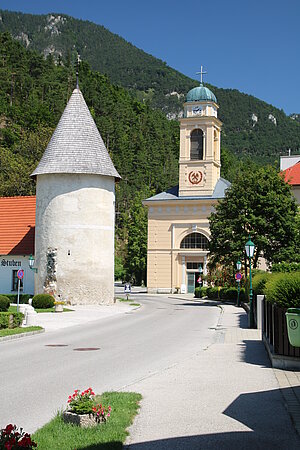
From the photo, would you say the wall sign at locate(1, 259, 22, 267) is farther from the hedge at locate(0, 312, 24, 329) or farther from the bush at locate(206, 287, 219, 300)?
the hedge at locate(0, 312, 24, 329)

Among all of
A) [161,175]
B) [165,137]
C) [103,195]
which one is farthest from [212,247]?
[165,137]

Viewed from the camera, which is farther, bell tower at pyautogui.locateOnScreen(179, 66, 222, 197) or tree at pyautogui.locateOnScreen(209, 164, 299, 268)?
bell tower at pyautogui.locateOnScreen(179, 66, 222, 197)

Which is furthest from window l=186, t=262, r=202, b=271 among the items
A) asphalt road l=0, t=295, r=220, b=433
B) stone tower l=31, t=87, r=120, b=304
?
asphalt road l=0, t=295, r=220, b=433

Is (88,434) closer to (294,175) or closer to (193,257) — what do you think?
(294,175)

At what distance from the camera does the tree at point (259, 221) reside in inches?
1651

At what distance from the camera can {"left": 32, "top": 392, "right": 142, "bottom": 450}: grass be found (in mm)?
6605

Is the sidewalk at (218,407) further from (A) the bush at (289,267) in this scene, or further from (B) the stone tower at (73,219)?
(B) the stone tower at (73,219)

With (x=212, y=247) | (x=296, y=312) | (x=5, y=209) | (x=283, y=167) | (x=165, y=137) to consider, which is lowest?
(x=296, y=312)

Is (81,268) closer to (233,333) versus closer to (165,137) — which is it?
(233,333)

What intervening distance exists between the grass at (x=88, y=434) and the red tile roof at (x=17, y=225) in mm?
38244

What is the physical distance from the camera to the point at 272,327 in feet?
47.8

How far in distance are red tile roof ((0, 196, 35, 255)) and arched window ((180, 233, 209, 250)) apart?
19.6 metres

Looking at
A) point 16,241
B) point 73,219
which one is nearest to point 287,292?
point 73,219

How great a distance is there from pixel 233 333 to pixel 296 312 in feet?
35.2
